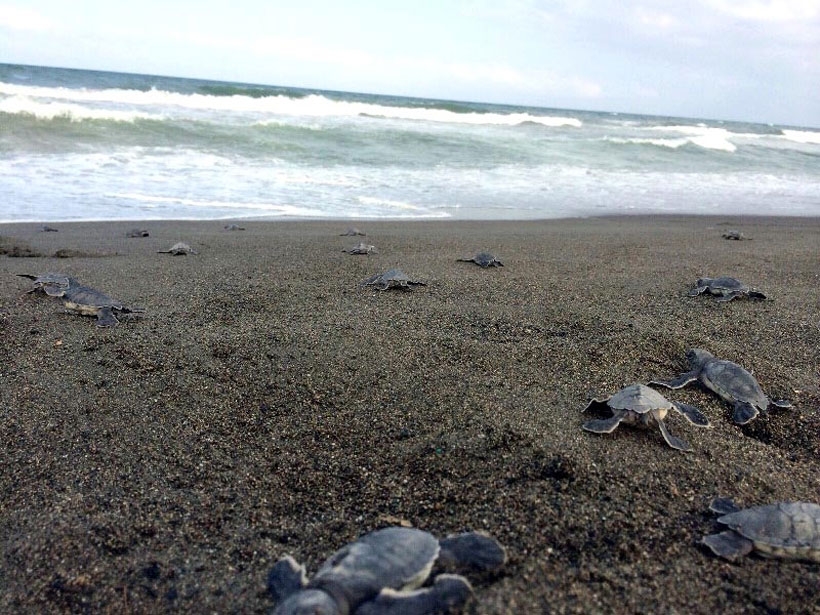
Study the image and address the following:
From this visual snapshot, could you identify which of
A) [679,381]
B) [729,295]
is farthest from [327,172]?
[679,381]

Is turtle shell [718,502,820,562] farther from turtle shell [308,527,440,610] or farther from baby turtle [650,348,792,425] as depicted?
turtle shell [308,527,440,610]

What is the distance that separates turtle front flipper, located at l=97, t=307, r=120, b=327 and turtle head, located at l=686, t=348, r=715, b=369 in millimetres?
3187

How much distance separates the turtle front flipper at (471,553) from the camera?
1.75m

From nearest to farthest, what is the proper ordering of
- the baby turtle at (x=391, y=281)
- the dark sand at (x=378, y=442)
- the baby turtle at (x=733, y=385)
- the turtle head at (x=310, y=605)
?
the turtle head at (x=310, y=605), the dark sand at (x=378, y=442), the baby turtle at (x=733, y=385), the baby turtle at (x=391, y=281)

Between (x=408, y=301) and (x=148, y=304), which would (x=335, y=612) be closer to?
(x=408, y=301)

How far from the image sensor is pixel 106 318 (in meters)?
3.69

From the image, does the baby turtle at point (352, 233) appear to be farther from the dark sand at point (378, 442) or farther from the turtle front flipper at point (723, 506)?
the turtle front flipper at point (723, 506)

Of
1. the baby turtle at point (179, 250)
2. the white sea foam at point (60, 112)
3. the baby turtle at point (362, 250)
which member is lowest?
the baby turtle at point (179, 250)

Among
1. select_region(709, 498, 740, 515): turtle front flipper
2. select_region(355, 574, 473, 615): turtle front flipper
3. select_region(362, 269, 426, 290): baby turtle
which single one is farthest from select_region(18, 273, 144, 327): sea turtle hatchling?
select_region(709, 498, 740, 515): turtle front flipper

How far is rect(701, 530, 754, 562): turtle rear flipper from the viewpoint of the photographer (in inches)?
73.3

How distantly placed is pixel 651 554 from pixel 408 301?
8.61ft

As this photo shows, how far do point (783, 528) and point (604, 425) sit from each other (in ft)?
2.50

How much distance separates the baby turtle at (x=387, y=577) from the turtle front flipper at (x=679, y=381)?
60.0 inches

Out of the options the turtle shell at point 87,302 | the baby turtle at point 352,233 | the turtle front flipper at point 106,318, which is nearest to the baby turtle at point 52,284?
the turtle shell at point 87,302
